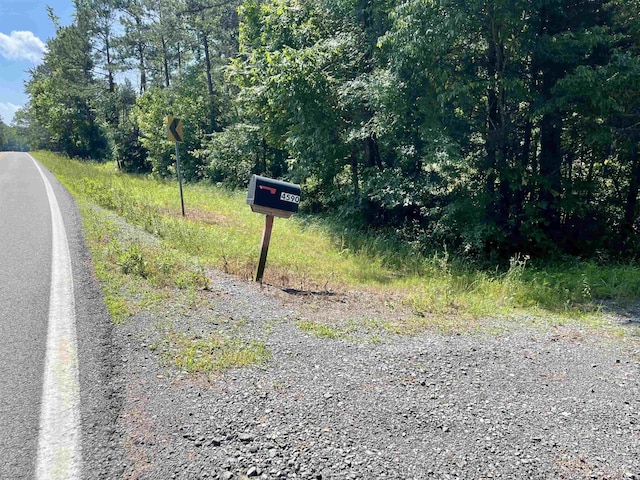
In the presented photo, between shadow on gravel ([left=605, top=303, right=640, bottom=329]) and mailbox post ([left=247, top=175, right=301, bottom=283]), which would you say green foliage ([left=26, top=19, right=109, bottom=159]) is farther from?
shadow on gravel ([left=605, top=303, right=640, bottom=329])

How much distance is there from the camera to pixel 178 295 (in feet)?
15.6

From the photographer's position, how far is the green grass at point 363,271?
5371 mm

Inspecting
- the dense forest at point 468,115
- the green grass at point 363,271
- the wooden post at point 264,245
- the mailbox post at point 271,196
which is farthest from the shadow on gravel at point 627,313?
the wooden post at point 264,245

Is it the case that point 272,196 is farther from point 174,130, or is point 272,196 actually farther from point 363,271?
point 174,130

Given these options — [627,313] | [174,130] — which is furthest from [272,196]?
[174,130]

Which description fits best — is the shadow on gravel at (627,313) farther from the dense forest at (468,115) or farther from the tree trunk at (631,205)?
the tree trunk at (631,205)

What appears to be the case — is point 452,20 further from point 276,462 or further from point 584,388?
point 276,462

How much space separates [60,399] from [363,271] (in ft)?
19.3

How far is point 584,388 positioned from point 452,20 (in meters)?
6.94

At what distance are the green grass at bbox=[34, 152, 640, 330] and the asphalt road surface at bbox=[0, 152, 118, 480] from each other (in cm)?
46

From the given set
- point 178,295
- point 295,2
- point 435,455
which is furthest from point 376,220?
point 435,455

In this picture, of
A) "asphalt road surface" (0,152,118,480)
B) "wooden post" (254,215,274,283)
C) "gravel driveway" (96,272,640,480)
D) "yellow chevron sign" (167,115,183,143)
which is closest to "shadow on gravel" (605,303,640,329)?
"gravel driveway" (96,272,640,480)

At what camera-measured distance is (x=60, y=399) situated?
9.07ft

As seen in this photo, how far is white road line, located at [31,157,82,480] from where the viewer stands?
7.27 feet
